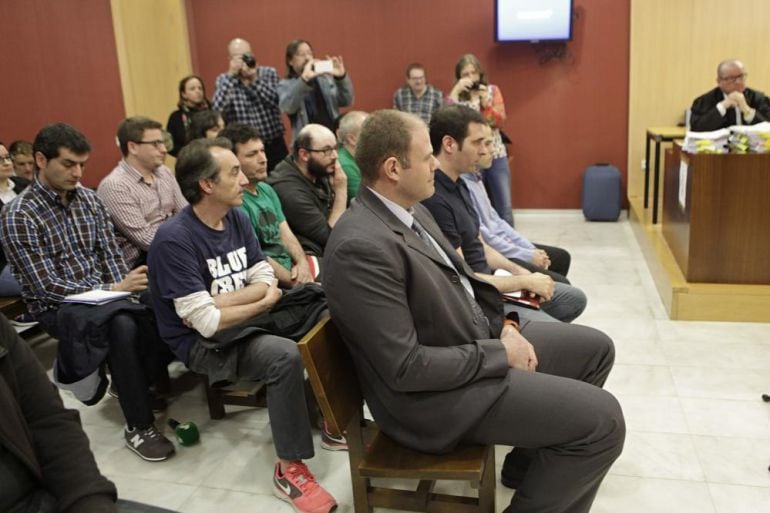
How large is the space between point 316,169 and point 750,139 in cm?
229

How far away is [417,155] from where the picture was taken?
178 centimetres

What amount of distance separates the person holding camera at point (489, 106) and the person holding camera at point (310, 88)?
102 cm

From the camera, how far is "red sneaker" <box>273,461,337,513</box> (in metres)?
2.12

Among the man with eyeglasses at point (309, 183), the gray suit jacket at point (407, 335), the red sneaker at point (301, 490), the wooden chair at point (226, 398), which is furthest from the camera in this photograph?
the man with eyeglasses at point (309, 183)

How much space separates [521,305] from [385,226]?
1.06 meters

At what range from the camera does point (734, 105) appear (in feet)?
15.8

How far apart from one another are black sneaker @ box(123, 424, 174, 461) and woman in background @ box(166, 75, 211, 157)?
254 cm

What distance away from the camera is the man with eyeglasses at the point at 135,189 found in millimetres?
3039

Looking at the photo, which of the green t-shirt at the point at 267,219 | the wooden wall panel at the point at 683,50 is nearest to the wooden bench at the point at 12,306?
the green t-shirt at the point at 267,219

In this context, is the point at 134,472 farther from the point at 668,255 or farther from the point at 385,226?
the point at 668,255

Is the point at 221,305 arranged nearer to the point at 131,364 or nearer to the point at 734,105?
the point at 131,364

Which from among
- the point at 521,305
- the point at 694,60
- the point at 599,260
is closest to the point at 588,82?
the point at 694,60

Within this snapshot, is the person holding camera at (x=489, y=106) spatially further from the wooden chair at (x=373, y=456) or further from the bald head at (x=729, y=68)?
the wooden chair at (x=373, y=456)

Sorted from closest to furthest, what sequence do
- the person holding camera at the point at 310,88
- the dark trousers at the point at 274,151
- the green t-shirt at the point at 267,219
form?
the green t-shirt at the point at 267,219
the person holding camera at the point at 310,88
the dark trousers at the point at 274,151
